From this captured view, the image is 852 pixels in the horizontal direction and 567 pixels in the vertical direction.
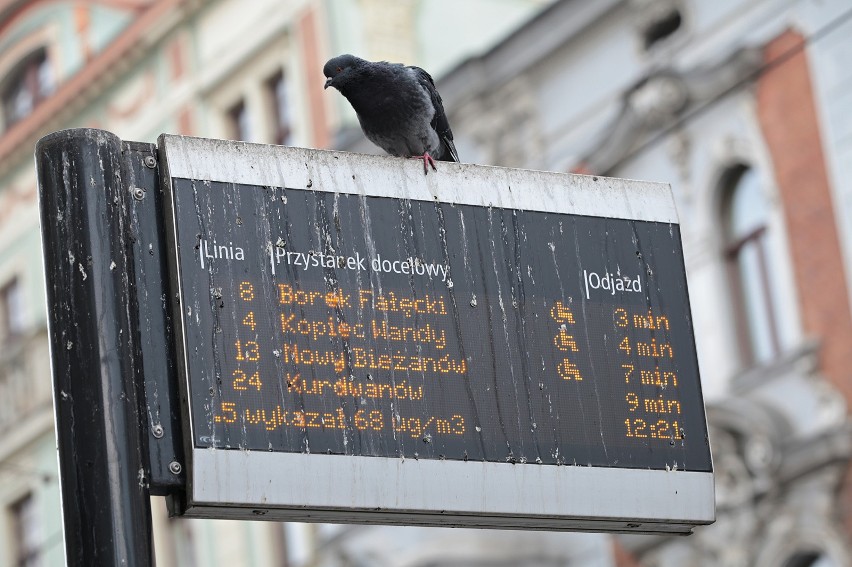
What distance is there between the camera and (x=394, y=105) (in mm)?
8727

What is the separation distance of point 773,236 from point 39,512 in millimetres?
13824

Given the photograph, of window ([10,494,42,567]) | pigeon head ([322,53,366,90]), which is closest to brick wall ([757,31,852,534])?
pigeon head ([322,53,366,90])

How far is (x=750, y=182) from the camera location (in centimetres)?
1964

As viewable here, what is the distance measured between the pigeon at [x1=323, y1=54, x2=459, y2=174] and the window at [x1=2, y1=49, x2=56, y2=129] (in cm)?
2403

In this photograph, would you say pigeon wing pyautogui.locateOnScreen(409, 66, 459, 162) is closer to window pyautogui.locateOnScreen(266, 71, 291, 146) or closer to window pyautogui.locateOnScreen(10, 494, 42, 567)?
window pyautogui.locateOnScreen(266, 71, 291, 146)

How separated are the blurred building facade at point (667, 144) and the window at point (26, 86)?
3.23 meters

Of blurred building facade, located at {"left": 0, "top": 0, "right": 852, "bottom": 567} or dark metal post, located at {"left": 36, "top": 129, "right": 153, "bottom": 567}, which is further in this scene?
blurred building facade, located at {"left": 0, "top": 0, "right": 852, "bottom": 567}

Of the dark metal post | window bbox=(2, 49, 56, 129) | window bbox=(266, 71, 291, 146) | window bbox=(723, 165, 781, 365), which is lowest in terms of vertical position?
the dark metal post

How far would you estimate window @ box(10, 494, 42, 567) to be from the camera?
29781 mm

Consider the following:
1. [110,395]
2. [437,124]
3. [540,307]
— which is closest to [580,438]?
[540,307]

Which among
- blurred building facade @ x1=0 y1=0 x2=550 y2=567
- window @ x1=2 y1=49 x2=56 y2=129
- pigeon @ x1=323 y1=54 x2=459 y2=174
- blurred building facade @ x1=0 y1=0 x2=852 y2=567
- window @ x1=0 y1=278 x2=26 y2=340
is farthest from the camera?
window @ x1=2 y1=49 x2=56 y2=129

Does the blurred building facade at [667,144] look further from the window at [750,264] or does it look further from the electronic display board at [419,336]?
the electronic display board at [419,336]

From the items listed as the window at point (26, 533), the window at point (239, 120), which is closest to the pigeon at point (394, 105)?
the window at point (239, 120)

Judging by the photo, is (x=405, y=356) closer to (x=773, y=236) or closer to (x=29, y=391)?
(x=773, y=236)
